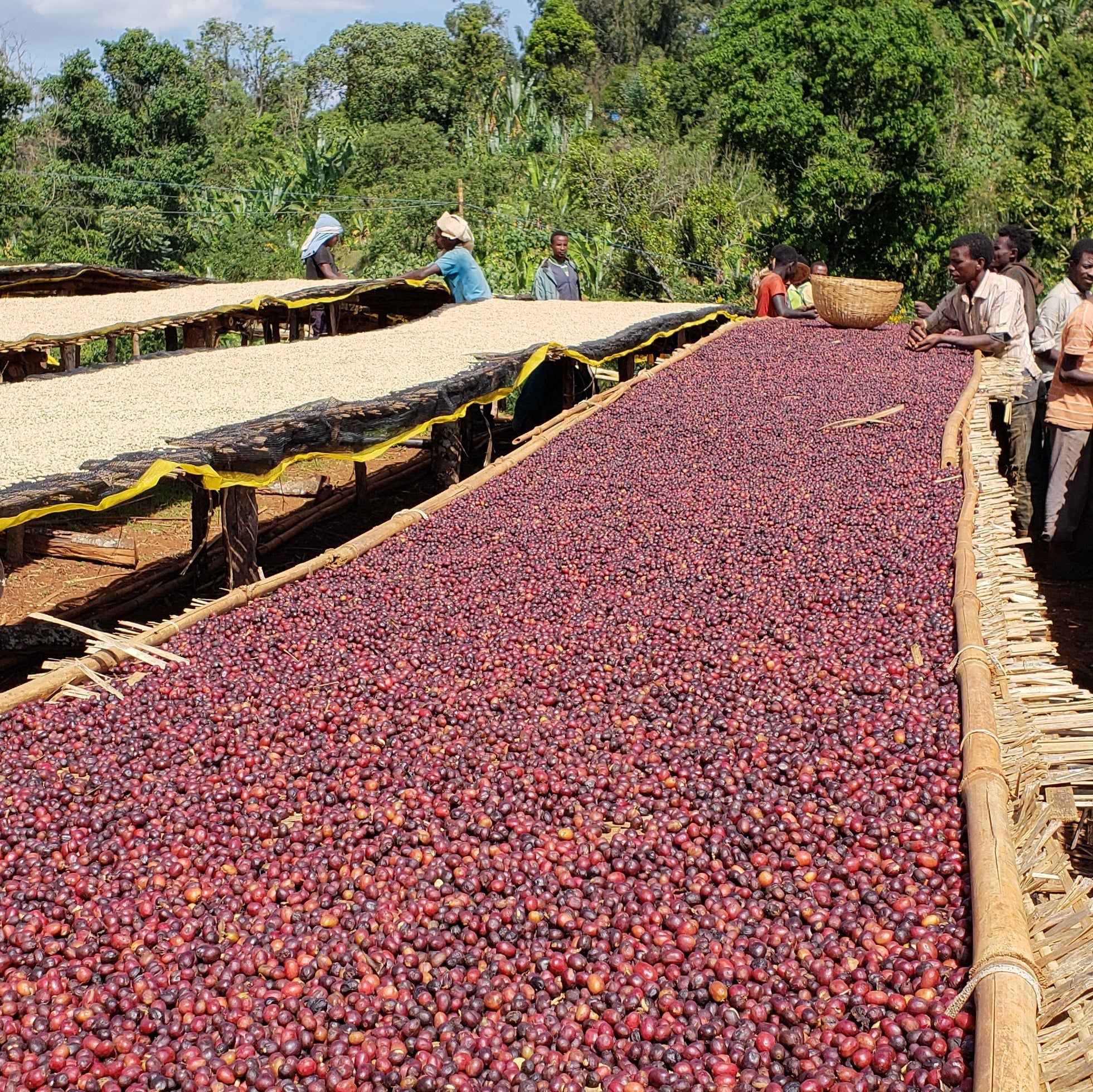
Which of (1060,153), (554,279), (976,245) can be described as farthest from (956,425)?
(1060,153)

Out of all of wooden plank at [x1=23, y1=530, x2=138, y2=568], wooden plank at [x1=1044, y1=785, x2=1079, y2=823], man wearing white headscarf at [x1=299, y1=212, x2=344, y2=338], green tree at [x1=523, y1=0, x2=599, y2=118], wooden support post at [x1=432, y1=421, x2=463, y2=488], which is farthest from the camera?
green tree at [x1=523, y1=0, x2=599, y2=118]

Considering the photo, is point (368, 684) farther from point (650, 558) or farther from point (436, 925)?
point (650, 558)

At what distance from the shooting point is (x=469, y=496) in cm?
470

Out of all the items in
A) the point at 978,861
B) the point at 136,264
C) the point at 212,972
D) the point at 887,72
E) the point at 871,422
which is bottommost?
the point at 212,972

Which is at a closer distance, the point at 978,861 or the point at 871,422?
the point at 978,861

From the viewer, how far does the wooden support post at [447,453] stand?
5875mm

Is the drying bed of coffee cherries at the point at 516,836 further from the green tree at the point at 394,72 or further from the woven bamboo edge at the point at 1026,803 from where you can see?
the green tree at the point at 394,72

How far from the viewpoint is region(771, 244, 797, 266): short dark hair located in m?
9.27

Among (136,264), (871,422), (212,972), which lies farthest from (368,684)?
(136,264)

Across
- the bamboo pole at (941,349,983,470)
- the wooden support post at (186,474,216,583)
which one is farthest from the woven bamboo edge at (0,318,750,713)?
the bamboo pole at (941,349,983,470)

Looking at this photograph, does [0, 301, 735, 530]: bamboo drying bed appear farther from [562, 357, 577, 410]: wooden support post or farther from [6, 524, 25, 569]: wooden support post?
[6, 524, 25, 569]: wooden support post

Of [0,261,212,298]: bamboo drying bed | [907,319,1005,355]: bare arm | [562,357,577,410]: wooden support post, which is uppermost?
[0,261,212,298]: bamboo drying bed

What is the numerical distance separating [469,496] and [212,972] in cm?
297

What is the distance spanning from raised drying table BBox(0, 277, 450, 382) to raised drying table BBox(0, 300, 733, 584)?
2.73ft
